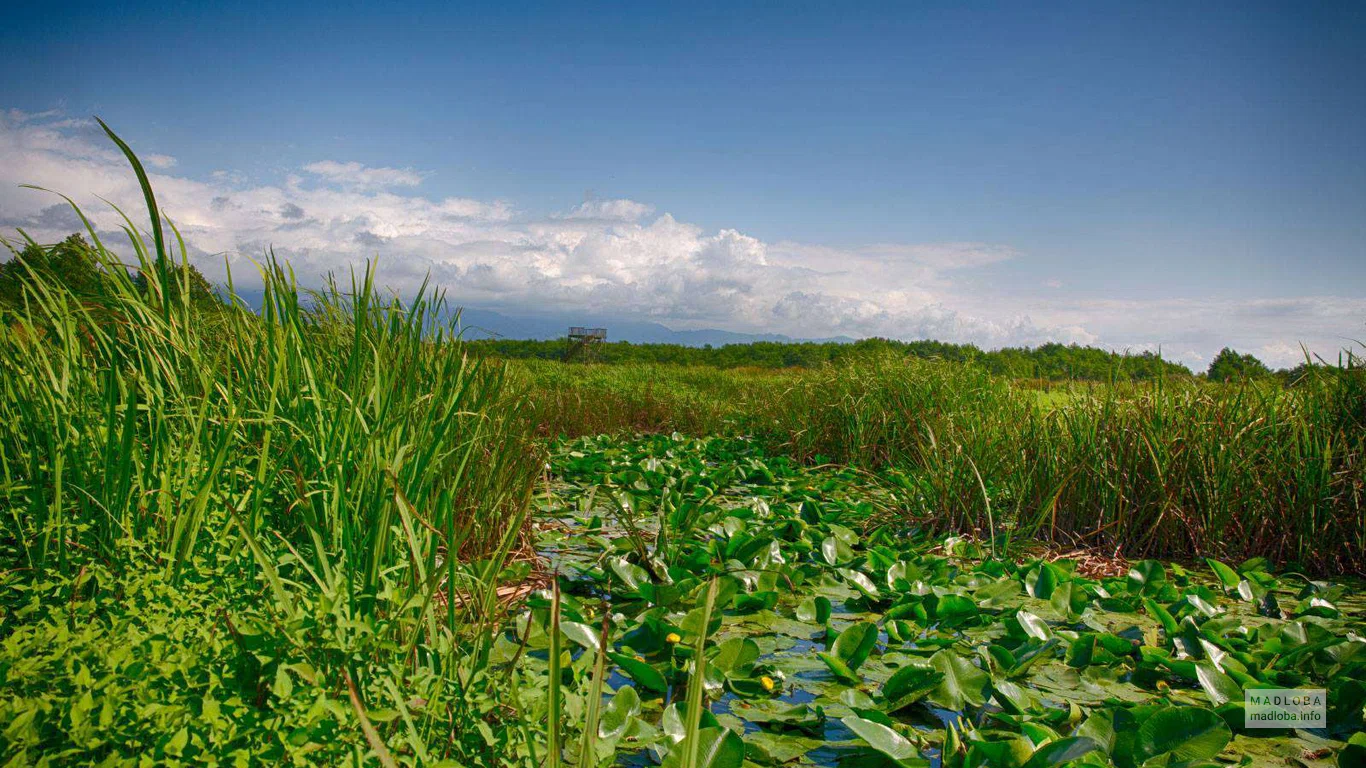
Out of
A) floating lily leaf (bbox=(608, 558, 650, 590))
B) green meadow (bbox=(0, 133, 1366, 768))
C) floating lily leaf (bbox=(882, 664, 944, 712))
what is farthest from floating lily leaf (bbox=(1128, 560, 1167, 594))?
floating lily leaf (bbox=(608, 558, 650, 590))

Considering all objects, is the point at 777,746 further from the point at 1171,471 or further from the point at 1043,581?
the point at 1171,471

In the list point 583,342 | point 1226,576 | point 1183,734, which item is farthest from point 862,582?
point 583,342

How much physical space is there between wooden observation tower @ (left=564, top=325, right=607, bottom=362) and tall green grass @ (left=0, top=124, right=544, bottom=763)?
19217 mm

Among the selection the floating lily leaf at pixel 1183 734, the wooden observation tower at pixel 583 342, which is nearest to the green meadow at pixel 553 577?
the floating lily leaf at pixel 1183 734

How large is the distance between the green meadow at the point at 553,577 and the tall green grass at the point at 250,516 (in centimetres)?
1

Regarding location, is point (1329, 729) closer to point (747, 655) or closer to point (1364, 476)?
point (747, 655)

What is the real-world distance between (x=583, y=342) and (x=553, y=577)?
2015 centimetres

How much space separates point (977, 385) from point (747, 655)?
4.51 meters

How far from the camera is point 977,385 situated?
588 cm

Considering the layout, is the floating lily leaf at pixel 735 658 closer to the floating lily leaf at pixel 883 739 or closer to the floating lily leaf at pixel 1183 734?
the floating lily leaf at pixel 883 739

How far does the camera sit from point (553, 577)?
273 centimetres

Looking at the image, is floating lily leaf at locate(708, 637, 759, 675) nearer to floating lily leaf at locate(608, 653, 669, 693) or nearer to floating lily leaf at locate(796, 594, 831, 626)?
floating lily leaf at locate(608, 653, 669, 693)

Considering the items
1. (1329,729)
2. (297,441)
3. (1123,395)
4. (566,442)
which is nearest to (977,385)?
(1123,395)

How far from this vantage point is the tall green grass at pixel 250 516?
1271mm
